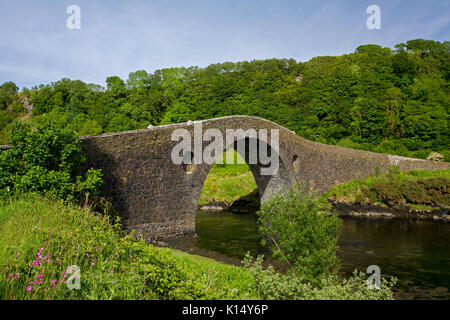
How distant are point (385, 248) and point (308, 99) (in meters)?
47.8

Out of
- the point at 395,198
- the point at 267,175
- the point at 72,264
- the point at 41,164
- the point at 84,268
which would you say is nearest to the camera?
the point at 72,264

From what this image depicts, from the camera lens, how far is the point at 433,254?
50.6 ft

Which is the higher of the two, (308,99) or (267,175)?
(308,99)

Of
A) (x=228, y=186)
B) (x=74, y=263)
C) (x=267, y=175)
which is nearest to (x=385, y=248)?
(x=267, y=175)

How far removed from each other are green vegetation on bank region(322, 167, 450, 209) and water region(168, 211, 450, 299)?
12.7ft

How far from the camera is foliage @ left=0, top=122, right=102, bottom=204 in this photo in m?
9.70

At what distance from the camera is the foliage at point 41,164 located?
31.8 ft

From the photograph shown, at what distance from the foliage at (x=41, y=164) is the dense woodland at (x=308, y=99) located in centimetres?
3208

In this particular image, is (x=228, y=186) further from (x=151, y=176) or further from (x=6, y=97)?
(x=6, y=97)

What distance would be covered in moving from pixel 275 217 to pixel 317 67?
70.2 m

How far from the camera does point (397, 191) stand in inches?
1131

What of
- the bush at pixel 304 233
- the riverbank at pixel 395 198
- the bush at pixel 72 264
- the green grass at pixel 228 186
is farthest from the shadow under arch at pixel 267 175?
the bush at pixel 72 264

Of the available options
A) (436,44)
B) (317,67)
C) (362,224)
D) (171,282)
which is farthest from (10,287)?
(436,44)
